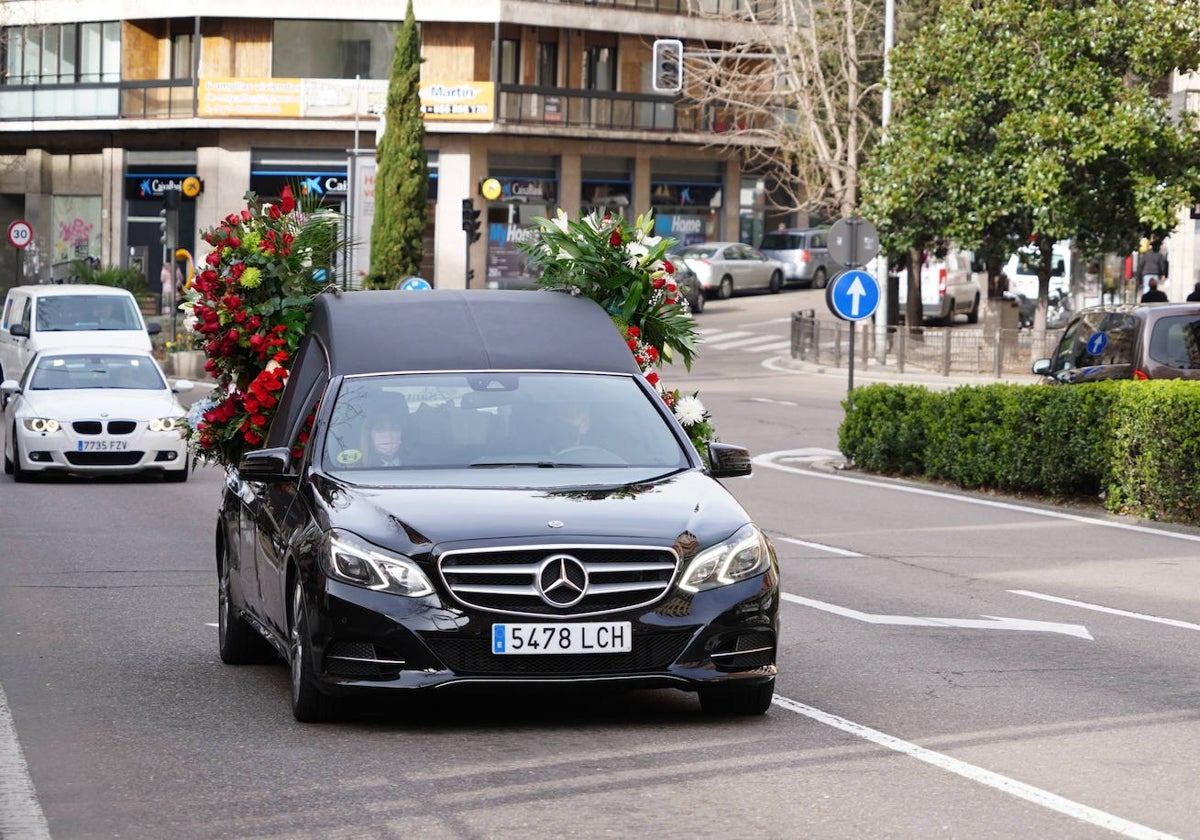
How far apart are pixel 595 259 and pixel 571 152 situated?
2139 inches

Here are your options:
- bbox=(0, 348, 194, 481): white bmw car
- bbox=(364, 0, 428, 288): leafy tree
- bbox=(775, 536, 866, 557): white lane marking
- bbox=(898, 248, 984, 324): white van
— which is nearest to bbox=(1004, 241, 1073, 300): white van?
bbox=(898, 248, 984, 324): white van

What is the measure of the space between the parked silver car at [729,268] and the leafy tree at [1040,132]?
64.8ft

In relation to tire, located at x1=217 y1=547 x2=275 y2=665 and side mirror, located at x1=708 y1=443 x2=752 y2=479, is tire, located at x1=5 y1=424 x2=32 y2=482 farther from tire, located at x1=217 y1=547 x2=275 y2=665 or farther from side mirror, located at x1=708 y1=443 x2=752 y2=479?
side mirror, located at x1=708 y1=443 x2=752 y2=479

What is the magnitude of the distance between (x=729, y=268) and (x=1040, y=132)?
25978 mm

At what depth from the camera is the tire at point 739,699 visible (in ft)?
27.2

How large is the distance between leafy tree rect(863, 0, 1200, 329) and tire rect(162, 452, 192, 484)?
1948 cm

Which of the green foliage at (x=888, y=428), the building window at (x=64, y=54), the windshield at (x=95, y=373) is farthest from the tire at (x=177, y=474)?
the building window at (x=64, y=54)

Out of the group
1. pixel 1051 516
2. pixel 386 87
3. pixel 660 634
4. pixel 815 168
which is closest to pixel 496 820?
pixel 660 634

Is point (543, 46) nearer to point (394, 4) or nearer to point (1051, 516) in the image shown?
point (394, 4)

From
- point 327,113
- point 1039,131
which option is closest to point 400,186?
point 327,113

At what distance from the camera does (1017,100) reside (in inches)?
1534

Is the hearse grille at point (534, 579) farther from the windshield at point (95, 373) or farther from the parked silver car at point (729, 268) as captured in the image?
the parked silver car at point (729, 268)

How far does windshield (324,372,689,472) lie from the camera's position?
29.2 ft

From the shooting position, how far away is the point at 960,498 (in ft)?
69.8
